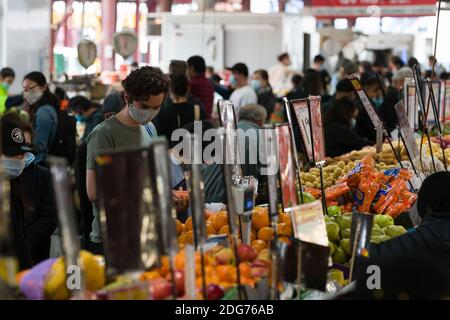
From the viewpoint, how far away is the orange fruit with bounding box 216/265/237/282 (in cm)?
287

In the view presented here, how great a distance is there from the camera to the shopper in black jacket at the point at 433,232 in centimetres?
314

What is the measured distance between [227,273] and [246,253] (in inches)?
10.2

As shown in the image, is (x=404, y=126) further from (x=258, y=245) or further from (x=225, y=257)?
(x=225, y=257)

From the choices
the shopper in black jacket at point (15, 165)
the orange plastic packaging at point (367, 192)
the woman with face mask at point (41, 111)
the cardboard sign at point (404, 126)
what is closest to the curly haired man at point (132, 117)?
the shopper in black jacket at point (15, 165)

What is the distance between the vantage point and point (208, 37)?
54.3 feet

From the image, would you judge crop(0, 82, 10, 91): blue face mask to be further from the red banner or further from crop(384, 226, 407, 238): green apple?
the red banner

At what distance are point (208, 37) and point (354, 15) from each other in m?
2.92

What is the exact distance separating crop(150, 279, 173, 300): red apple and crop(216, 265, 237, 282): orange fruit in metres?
0.27

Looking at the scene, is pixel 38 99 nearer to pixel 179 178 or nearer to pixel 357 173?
pixel 179 178

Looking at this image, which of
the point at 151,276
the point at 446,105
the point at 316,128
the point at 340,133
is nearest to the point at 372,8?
the point at 446,105

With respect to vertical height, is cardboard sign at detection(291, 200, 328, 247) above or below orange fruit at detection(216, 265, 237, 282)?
above

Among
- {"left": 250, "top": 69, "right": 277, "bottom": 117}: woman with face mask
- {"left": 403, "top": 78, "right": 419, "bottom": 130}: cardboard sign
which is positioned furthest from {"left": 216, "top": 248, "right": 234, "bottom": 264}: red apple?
{"left": 250, "top": 69, "right": 277, "bottom": 117}: woman with face mask

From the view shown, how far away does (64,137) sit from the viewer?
7703 millimetres

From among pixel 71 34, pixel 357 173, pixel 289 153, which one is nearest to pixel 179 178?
pixel 357 173
